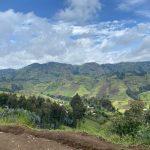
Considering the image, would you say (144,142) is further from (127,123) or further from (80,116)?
(80,116)

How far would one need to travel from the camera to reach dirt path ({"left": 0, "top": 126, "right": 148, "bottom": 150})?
89.7ft

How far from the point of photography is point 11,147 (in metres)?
27.2

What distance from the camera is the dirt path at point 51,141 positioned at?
27.3m

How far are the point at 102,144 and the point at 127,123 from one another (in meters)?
26.7

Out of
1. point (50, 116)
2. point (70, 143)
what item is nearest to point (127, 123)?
point (70, 143)

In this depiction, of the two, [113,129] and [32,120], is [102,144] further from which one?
[32,120]

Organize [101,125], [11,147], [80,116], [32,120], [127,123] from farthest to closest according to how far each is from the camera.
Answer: [101,125]
[80,116]
[32,120]
[127,123]
[11,147]

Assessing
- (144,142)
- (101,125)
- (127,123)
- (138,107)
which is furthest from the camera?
(101,125)

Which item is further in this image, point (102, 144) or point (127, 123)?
point (127, 123)

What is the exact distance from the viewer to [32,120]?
5344 inches

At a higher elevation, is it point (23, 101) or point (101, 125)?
point (23, 101)

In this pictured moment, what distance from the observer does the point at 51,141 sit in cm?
2914

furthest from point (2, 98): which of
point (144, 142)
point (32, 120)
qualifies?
point (144, 142)

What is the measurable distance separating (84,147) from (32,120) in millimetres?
108472
